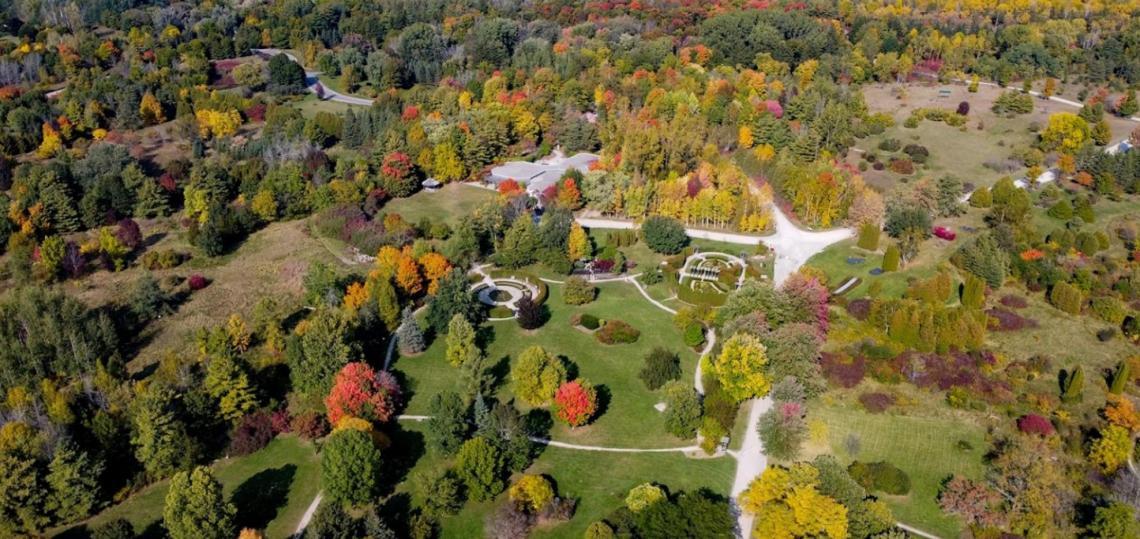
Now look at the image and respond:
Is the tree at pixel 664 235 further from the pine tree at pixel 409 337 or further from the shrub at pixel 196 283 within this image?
the shrub at pixel 196 283

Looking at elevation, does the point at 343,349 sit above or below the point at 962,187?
above

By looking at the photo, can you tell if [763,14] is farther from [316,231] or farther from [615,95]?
[316,231]

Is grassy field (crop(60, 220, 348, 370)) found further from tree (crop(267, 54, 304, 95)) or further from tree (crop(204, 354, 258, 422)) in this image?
tree (crop(267, 54, 304, 95))

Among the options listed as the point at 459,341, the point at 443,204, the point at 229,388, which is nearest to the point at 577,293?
the point at 459,341

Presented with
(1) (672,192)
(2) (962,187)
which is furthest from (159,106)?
(2) (962,187)

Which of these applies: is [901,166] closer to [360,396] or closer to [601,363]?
[601,363]

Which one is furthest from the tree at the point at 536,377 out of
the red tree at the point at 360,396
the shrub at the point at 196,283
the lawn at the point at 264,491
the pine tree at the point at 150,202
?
the pine tree at the point at 150,202
